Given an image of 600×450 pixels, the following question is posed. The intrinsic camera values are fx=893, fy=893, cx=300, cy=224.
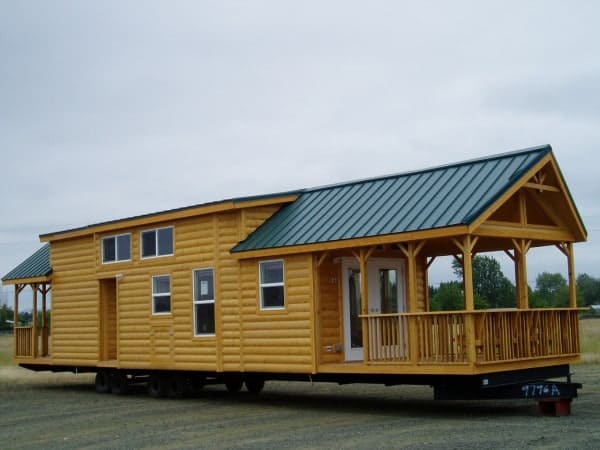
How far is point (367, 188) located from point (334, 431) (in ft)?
20.8

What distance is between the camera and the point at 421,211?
1666 cm

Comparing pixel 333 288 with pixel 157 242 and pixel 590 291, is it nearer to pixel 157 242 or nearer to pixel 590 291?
pixel 157 242

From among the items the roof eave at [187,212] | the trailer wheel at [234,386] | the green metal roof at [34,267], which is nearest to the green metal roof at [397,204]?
the roof eave at [187,212]

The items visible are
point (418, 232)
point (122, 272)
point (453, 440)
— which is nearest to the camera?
point (453, 440)

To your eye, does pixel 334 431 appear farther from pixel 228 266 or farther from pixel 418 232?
pixel 228 266

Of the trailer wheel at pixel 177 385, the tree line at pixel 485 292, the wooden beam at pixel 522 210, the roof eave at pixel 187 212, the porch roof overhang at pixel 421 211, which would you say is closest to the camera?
the porch roof overhang at pixel 421 211

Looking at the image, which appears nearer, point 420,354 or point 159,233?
point 420,354

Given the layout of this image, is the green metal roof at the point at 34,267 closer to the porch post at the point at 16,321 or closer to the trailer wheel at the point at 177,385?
the porch post at the point at 16,321

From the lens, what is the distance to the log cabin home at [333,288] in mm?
16031

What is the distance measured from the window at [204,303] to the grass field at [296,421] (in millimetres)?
1718

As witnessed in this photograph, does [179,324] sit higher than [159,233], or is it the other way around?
[159,233]

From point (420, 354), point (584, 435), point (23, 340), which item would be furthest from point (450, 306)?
point (584, 435)

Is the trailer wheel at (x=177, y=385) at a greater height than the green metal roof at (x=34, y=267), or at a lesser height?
lesser

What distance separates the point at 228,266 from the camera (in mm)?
19859
